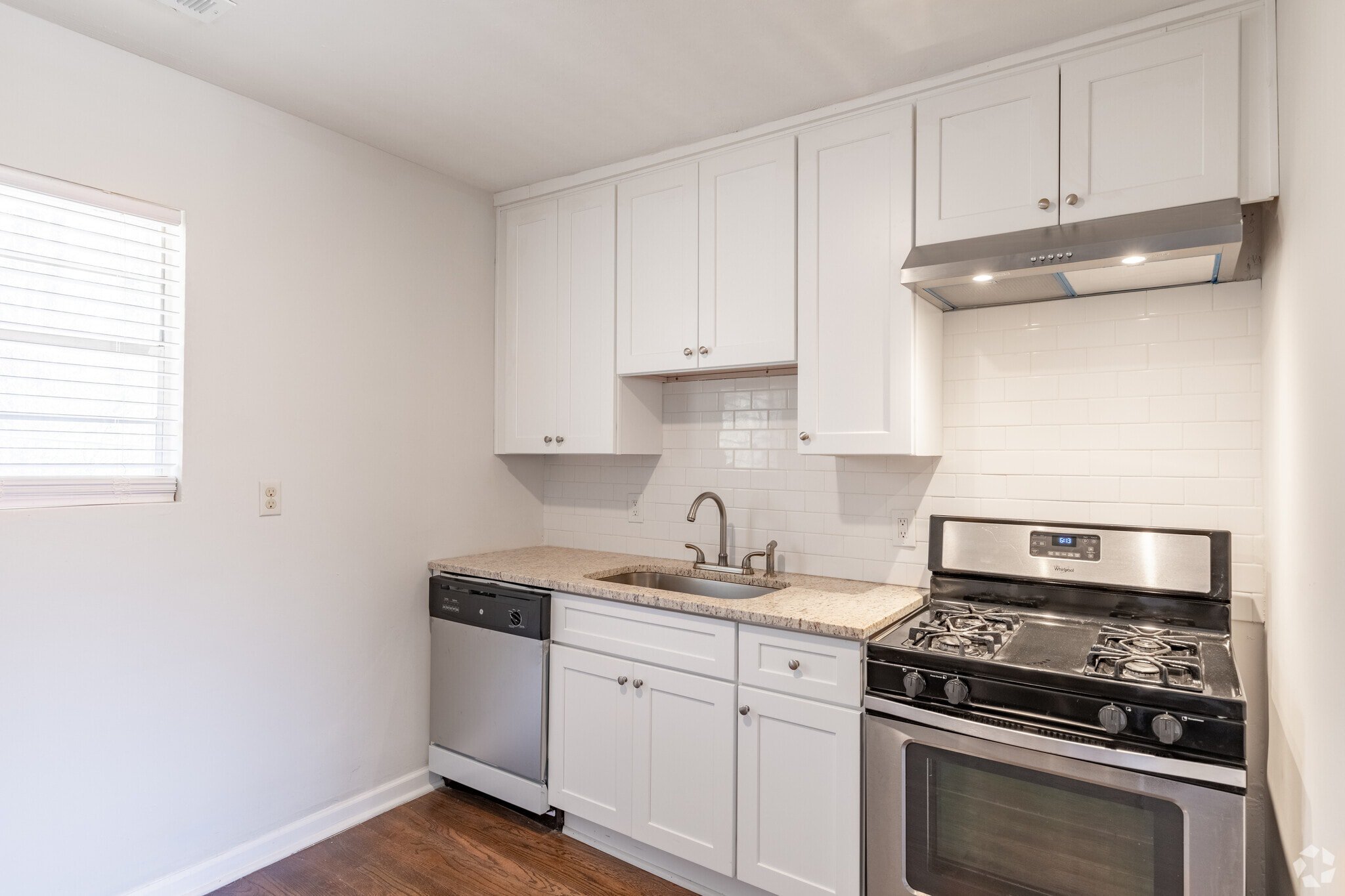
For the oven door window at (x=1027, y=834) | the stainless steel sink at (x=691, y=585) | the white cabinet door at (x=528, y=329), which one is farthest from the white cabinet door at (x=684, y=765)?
the white cabinet door at (x=528, y=329)

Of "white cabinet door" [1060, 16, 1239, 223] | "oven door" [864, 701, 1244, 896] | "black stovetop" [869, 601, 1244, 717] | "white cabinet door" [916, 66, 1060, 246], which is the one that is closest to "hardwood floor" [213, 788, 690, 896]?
"oven door" [864, 701, 1244, 896]

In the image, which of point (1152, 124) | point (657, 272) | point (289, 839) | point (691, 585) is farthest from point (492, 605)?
point (1152, 124)

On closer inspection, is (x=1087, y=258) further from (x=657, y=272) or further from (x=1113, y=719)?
(x=657, y=272)

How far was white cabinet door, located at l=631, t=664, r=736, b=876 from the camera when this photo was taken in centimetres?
222

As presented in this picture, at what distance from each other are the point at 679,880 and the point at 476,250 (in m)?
2.51

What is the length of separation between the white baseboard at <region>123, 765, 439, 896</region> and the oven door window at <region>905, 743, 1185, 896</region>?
1.91m

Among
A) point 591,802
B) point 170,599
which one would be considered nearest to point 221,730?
point 170,599

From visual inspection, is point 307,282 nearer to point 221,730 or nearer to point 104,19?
point 104,19

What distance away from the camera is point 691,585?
288cm

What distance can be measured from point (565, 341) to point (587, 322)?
14 cm

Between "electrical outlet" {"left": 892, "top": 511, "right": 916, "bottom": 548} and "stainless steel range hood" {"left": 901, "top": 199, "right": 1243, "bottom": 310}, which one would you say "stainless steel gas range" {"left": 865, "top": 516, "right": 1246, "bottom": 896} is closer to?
"electrical outlet" {"left": 892, "top": 511, "right": 916, "bottom": 548}

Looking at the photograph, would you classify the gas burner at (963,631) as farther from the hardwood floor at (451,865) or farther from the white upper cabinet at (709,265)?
the hardwood floor at (451,865)

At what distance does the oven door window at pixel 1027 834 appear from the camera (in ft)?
5.20

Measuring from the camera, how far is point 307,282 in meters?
2.62
